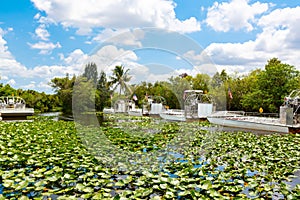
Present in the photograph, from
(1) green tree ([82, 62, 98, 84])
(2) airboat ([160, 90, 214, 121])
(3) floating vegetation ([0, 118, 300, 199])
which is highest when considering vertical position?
(1) green tree ([82, 62, 98, 84])

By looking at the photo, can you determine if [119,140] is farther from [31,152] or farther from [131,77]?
[131,77]

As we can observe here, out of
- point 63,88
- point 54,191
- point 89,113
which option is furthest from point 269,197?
point 63,88

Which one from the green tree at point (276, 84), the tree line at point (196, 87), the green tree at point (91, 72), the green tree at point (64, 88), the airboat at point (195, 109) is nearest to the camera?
the green tree at point (91, 72)

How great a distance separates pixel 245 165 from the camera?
4.66 metres

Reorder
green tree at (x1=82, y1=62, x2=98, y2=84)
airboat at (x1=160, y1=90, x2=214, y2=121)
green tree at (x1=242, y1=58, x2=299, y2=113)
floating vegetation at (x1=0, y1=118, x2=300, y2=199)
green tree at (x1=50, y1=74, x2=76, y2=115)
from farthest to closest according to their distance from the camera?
green tree at (x1=50, y1=74, x2=76, y2=115) < green tree at (x1=242, y1=58, x2=299, y2=113) < airboat at (x1=160, y1=90, x2=214, y2=121) < green tree at (x1=82, y1=62, x2=98, y2=84) < floating vegetation at (x1=0, y1=118, x2=300, y2=199)

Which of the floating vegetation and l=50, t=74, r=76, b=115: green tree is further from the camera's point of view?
l=50, t=74, r=76, b=115: green tree

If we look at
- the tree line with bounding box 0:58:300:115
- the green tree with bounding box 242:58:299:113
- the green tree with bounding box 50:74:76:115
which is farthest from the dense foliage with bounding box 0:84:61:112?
the green tree with bounding box 242:58:299:113

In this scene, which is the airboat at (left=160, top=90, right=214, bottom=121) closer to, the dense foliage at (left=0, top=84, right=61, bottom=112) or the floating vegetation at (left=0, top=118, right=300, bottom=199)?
the floating vegetation at (left=0, top=118, right=300, bottom=199)

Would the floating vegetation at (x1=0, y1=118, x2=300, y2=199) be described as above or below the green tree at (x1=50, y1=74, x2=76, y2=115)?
below

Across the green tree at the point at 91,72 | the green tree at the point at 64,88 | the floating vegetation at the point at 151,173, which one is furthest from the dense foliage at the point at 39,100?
the floating vegetation at the point at 151,173

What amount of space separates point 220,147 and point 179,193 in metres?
3.63

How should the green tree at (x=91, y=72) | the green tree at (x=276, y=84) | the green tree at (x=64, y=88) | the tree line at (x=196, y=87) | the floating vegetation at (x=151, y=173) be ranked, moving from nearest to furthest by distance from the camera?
the floating vegetation at (x=151, y=173) < the green tree at (x=91, y=72) < the tree line at (x=196, y=87) < the green tree at (x=276, y=84) < the green tree at (x=64, y=88)

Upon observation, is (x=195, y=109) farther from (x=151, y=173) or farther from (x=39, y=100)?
(x=39, y=100)

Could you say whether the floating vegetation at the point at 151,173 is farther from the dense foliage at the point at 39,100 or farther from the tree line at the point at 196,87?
the dense foliage at the point at 39,100
